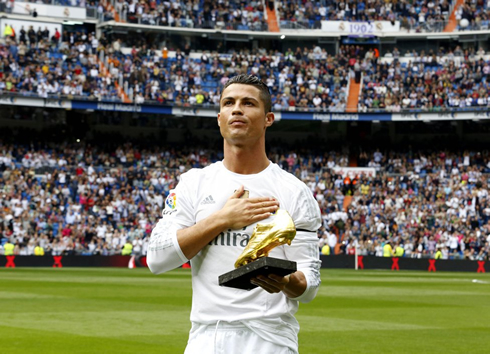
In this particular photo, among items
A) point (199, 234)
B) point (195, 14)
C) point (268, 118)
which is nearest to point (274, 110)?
point (195, 14)

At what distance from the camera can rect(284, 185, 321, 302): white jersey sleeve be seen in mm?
4109

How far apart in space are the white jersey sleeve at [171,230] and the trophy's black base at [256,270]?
1.15 ft

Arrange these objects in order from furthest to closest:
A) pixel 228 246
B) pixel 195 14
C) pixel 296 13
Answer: pixel 296 13
pixel 195 14
pixel 228 246

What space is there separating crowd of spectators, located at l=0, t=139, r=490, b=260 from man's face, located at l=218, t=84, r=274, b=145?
123 ft

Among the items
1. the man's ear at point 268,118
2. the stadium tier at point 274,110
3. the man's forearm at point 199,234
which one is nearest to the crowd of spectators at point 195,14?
the stadium tier at point 274,110

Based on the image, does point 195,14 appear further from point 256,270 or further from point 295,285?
point 256,270

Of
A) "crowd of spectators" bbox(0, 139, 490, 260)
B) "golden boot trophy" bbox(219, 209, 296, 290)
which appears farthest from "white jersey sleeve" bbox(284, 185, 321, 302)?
"crowd of spectators" bbox(0, 139, 490, 260)

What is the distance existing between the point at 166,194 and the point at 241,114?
40430mm

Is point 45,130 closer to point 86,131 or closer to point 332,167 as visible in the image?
point 86,131

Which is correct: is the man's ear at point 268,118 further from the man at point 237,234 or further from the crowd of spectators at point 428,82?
the crowd of spectators at point 428,82

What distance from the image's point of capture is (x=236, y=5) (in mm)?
58375

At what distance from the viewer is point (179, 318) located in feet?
54.3

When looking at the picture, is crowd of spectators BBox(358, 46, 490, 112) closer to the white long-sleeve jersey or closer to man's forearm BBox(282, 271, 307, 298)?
the white long-sleeve jersey

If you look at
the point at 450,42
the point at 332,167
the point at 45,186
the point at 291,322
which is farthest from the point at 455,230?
the point at 291,322
